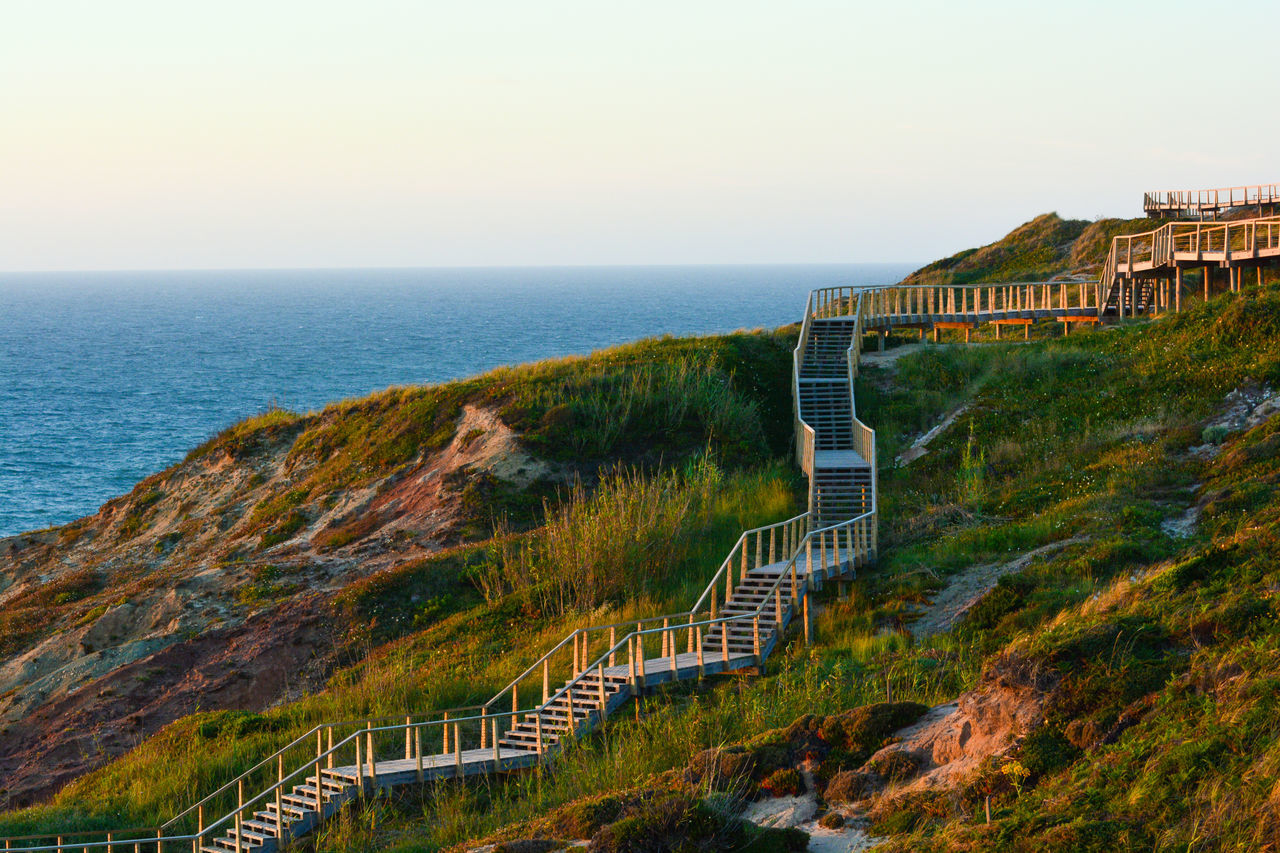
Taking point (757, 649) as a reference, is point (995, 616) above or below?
above

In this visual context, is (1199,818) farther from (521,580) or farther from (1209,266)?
(1209,266)

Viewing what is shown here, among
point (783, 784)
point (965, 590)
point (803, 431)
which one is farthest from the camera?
point (803, 431)

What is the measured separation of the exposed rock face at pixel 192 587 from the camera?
1038 inches

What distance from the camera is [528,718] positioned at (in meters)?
21.5

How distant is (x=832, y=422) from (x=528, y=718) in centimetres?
1817

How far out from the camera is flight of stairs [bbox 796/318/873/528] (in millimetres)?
30609

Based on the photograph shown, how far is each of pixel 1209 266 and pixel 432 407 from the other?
28.0m

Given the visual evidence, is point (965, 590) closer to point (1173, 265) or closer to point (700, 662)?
point (700, 662)

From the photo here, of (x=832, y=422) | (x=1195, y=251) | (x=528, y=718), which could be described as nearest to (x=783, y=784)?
(x=528, y=718)

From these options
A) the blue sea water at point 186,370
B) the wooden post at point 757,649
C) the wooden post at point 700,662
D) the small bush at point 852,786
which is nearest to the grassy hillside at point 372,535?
the wooden post at point 700,662

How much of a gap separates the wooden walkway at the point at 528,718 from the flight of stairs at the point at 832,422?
157 mm

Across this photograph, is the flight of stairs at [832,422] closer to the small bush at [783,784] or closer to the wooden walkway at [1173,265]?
the wooden walkway at [1173,265]

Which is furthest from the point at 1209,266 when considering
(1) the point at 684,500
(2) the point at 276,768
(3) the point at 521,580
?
(2) the point at 276,768

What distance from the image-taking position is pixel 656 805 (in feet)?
41.7
